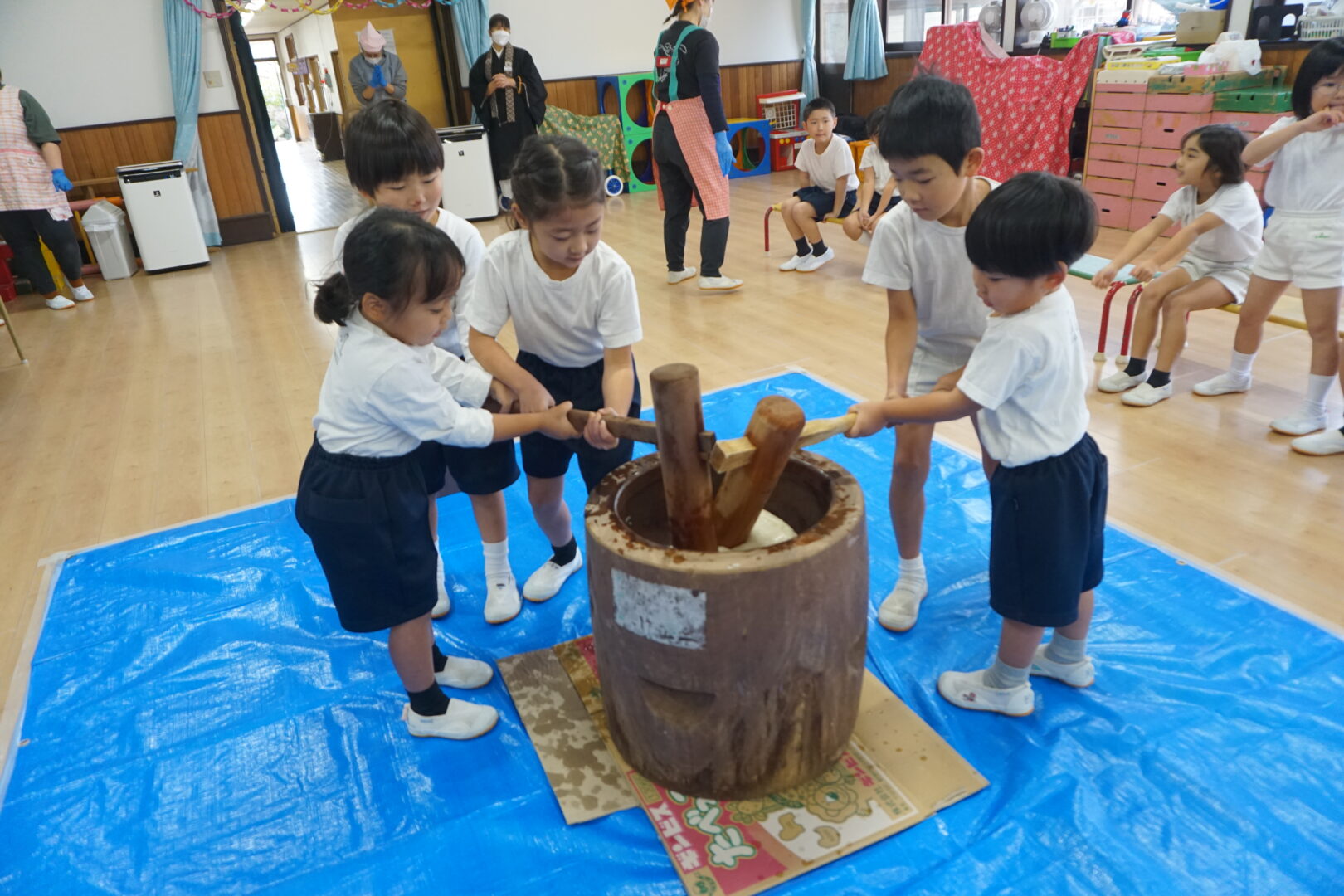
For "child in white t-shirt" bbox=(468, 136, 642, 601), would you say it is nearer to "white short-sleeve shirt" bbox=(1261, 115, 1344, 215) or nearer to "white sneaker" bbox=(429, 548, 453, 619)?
"white sneaker" bbox=(429, 548, 453, 619)

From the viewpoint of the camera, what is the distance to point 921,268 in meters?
1.65

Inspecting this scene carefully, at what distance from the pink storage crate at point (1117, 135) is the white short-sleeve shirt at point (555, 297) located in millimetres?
4398

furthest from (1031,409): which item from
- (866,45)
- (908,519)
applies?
(866,45)

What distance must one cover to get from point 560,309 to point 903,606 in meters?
0.95

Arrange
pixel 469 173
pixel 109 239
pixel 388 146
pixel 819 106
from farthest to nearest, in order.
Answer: pixel 469 173
pixel 109 239
pixel 819 106
pixel 388 146


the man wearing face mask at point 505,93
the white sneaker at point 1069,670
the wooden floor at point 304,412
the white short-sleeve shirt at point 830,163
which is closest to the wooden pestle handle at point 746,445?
the white sneaker at point 1069,670

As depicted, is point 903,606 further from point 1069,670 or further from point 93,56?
point 93,56

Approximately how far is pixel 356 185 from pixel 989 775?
5.32 feet

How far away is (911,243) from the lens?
5.37 ft

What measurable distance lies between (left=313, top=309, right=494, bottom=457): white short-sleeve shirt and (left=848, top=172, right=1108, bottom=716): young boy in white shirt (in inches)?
25.7

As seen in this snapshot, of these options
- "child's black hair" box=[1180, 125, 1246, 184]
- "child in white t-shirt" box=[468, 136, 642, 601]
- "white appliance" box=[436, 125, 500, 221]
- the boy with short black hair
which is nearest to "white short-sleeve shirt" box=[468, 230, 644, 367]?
"child in white t-shirt" box=[468, 136, 642, 601]

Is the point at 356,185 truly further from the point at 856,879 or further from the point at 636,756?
the point at 856,879

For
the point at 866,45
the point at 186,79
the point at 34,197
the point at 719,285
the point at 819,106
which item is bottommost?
the point at 719,285

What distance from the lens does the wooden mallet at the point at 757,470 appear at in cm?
125
